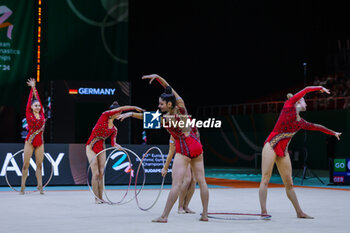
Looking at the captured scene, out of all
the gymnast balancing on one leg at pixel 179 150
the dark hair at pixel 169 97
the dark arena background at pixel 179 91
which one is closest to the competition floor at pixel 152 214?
the dark arena background at pixel 179 91

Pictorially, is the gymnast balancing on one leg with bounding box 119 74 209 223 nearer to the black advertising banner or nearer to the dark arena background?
the dark arena background

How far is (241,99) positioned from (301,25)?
491cm

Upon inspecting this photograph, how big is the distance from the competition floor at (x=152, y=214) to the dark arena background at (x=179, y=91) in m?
0.03

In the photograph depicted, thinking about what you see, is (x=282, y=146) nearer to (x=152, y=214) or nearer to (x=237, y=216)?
(x=237, y=216)

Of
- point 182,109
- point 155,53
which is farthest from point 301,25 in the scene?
point 182,109

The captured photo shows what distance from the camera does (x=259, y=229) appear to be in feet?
23.9

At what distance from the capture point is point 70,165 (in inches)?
623

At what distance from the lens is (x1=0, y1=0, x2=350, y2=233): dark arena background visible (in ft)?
32.5

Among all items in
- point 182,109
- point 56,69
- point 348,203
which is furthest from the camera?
point 56,69

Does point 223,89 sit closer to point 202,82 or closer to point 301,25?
point 202,82

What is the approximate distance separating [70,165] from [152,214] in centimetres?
723

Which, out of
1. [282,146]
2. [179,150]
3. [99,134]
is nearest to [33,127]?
[99,134]

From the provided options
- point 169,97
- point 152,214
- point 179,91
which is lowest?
point 152,214

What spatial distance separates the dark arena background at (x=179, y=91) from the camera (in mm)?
9898
